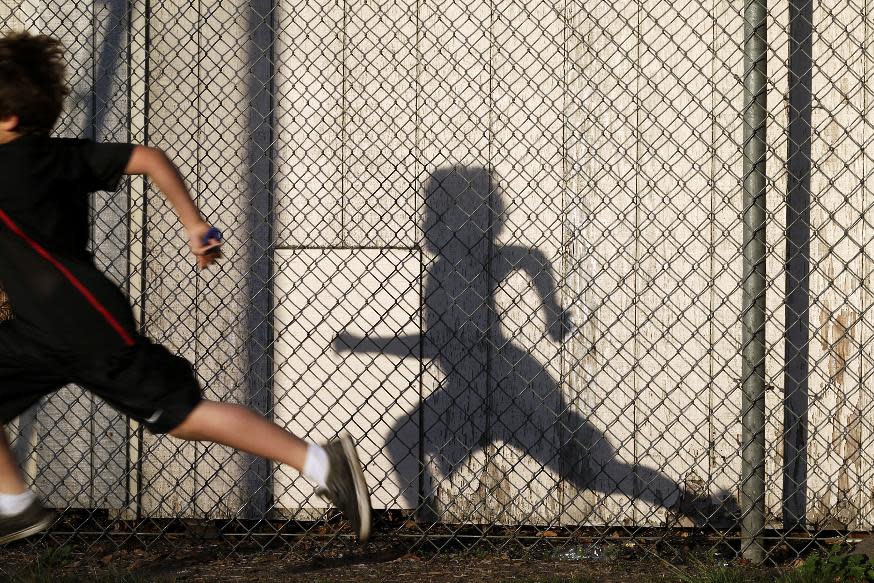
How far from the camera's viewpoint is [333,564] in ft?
12.6

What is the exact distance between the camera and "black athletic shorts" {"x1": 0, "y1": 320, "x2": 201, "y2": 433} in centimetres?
247

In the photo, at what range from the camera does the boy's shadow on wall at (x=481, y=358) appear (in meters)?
4.14

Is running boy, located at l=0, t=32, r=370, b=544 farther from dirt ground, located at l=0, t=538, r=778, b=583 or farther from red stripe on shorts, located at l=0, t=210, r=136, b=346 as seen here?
dirt ground, located at l=0, t=538, r=778, b=583

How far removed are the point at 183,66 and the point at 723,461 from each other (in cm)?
301

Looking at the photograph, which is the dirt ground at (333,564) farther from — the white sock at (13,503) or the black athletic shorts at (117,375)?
the black athletic shorts at (117,375)

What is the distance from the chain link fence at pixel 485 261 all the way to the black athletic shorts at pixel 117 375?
5.48 ft

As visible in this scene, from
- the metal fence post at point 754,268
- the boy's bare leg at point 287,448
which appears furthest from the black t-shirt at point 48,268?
the metal fence post at point 754,268

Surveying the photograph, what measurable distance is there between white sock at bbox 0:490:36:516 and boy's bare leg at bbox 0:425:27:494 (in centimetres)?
1

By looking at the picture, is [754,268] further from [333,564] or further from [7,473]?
[7,473]

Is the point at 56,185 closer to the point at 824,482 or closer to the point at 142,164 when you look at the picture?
the point at 142,164

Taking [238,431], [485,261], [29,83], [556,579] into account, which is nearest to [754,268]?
[485,261]

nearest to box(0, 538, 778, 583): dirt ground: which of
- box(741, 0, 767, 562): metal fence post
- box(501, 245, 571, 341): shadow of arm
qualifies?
box(741, 0, 767, 562): metal fence post

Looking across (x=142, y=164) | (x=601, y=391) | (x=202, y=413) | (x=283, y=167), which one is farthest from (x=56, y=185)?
(x=601, y=391)

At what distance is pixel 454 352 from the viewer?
4.17 m
